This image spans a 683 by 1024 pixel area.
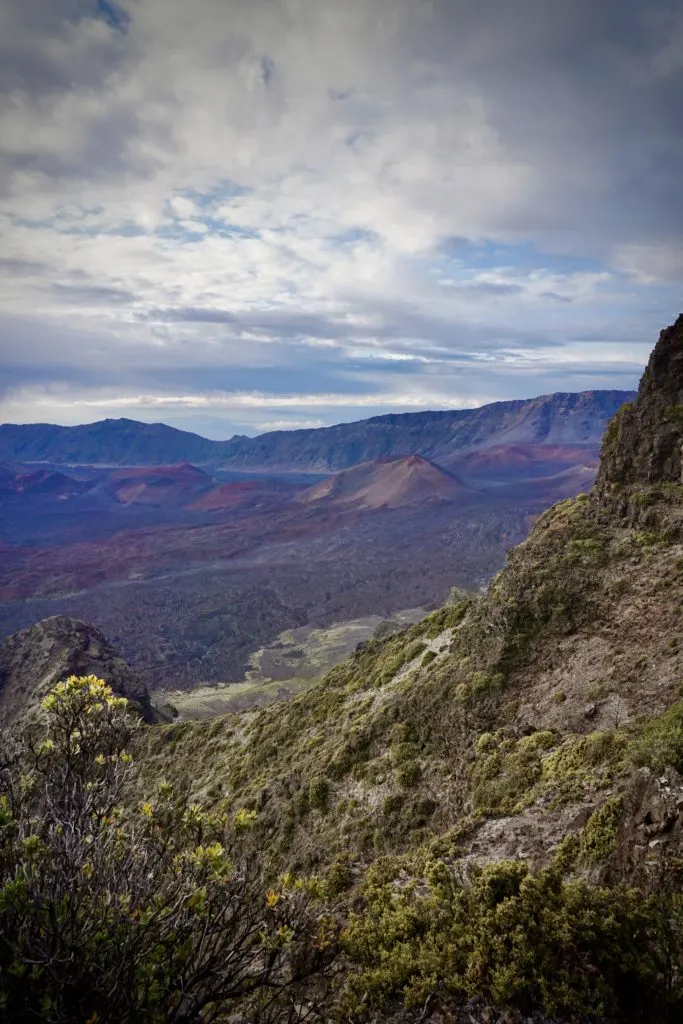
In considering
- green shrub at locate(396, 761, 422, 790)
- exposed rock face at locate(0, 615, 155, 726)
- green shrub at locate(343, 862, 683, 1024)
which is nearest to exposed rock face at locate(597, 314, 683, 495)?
green shrub at locate(396, 761, 422, 790)

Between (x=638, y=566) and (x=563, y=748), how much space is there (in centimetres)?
761

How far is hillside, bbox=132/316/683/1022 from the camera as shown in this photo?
639cm

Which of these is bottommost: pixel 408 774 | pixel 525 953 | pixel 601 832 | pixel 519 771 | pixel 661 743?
pixel 408 774

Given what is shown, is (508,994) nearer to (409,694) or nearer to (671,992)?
(671,992)

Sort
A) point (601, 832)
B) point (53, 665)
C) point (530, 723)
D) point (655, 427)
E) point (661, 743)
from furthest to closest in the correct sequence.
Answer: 1. point (53, 665)
2. point (655, 427)
3. point (530, 723)
4. point (661, 743)
5. point (601, 832)

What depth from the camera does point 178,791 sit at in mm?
23609

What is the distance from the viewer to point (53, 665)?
2079 inches

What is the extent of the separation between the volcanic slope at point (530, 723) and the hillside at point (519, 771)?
0.06 metres

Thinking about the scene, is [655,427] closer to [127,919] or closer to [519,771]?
[519,771]

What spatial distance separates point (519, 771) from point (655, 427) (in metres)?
13.5

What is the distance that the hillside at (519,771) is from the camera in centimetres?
639

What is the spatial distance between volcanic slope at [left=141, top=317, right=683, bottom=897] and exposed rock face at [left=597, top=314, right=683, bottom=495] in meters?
0.07

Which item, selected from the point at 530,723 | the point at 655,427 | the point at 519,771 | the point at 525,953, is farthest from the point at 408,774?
the point at 655,427

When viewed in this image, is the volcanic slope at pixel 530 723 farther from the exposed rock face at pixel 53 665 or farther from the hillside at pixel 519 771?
the exposed rock face at pixel 53 665
